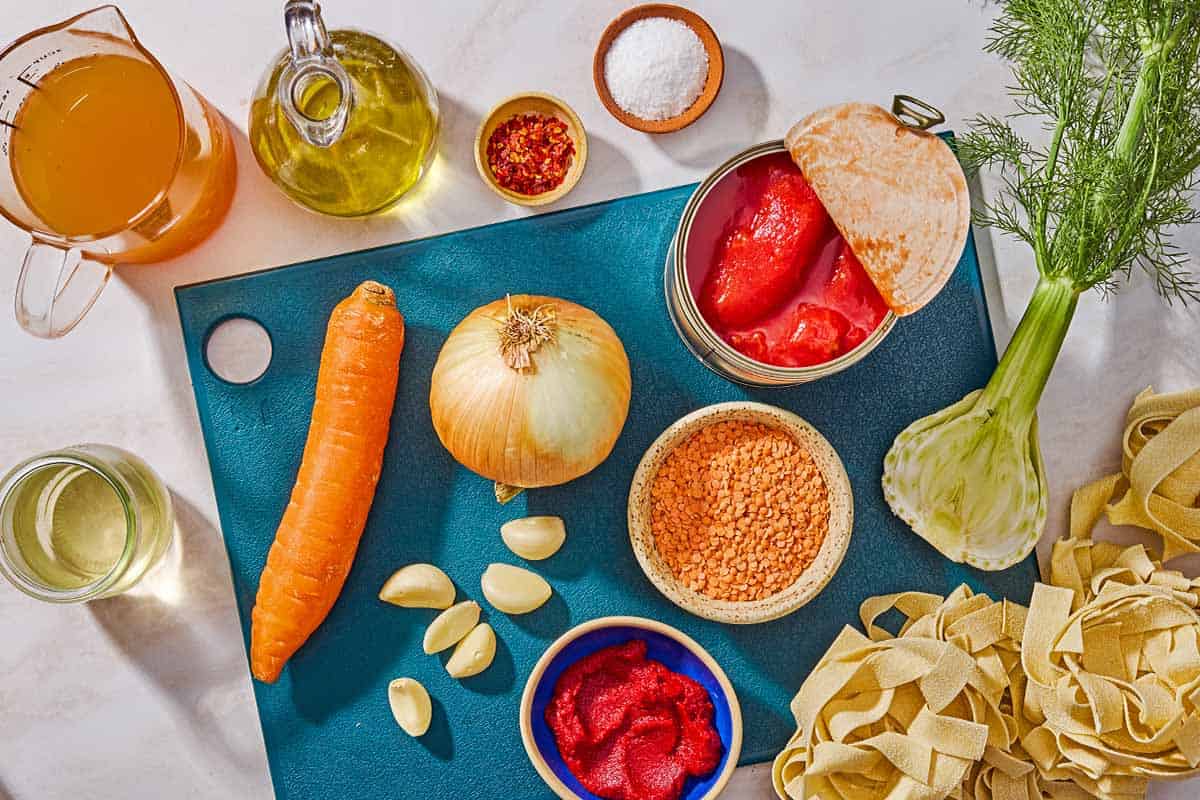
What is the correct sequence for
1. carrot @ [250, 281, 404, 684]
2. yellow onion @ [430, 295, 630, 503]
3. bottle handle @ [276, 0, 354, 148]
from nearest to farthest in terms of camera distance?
bottle handle @ [276, 0, 354, 148] → yellow onion @ [430, 295, 630, 503] → carrot @ [250, 281, 404, 684]

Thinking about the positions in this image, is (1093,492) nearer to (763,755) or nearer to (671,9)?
(763,755)

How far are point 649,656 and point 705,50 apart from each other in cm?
86

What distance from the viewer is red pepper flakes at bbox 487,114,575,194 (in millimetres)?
1405

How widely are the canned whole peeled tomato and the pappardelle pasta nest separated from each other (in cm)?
39

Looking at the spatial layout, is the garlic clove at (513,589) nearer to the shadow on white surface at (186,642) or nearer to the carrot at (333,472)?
the carrot at (333,472)

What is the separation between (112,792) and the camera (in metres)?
1.46

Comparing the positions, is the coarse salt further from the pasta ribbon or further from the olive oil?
the pasta ribbon

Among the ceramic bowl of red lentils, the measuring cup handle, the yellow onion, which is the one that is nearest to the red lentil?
the ceramic bowl of red lentils

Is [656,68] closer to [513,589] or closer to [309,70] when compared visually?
[309,70]

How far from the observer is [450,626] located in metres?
1.42

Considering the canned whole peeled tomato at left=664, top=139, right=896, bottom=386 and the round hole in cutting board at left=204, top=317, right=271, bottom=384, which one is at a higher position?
the canned whole peeled tomato at left=664, top=139, right=896, bottom=386

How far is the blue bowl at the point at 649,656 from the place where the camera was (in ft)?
4.46

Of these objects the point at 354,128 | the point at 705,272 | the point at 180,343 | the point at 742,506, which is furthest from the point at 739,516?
the point at 180,343

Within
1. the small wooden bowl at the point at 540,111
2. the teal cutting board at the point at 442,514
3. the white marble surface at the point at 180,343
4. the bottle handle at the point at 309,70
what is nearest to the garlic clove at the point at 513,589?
the teal cutting board at the point at 442,514
